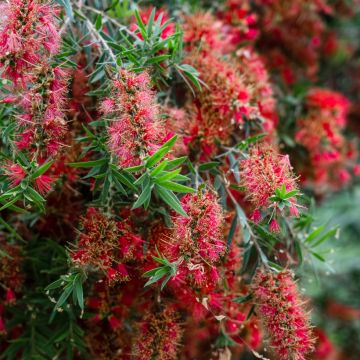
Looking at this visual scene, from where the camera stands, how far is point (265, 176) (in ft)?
3.58

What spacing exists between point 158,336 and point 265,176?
0.44 metres

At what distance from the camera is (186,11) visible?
1742 mm

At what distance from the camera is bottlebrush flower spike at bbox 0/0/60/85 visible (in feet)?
3.28

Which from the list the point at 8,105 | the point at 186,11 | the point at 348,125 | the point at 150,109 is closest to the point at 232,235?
the point at 150,109

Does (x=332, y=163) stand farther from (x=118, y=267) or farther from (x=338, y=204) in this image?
(x=118, y=267)

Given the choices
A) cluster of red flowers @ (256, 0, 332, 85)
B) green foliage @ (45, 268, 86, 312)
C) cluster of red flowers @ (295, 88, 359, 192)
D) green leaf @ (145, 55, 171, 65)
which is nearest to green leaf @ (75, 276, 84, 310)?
green foliage @ (45, 268, 86, 312)

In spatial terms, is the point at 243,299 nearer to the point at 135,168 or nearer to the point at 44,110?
the point at 135,168

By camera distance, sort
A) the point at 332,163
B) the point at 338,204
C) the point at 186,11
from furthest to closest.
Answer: the point at 338,204 < the point at 332,163 < the point at 186,11

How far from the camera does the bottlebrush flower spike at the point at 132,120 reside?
3.31 ft

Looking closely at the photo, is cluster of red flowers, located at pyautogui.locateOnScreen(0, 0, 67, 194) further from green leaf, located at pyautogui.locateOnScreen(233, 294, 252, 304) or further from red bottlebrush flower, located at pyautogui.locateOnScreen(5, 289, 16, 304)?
green leaf, located at pyautogui.locateOnScreen(233, 294, 252, 304)

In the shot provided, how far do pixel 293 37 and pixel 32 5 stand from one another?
4.91 ft

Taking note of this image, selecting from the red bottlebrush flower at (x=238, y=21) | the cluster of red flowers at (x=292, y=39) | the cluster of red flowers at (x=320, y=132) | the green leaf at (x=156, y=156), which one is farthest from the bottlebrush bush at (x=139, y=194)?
the cluster of red flowers at (x=292, y=39)

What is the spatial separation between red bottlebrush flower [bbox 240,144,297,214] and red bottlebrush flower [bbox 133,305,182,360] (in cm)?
34

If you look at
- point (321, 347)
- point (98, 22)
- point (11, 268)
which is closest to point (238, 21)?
point (98, 22)
